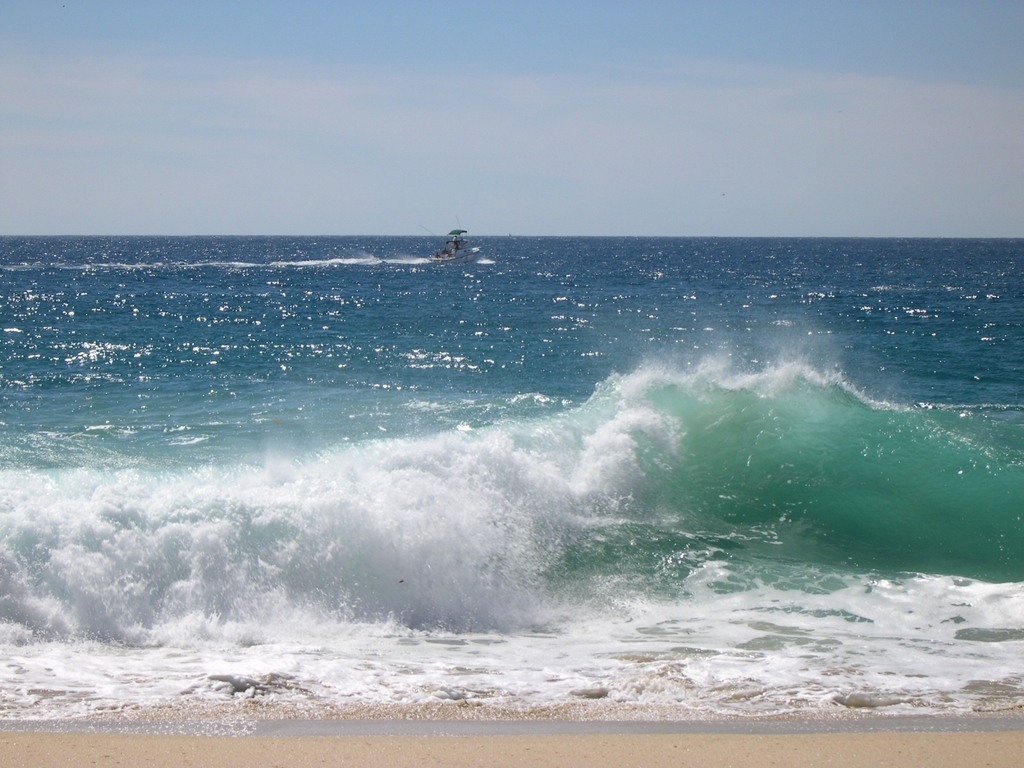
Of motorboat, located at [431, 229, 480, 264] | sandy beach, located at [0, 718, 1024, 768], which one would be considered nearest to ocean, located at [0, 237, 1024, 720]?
sandy beach, located at [0, 718, 1024, 768]

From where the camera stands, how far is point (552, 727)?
5.39m

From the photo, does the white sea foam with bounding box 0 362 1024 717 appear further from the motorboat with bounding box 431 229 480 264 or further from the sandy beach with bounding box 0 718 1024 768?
the motorboat with bounding box 431 229 480 264

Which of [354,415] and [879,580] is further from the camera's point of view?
A: [354,415]

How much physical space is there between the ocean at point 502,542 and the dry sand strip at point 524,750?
0.44 meters

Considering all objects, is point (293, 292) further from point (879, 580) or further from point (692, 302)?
point (879, 580)

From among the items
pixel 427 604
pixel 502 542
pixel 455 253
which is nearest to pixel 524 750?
pixel 427 604

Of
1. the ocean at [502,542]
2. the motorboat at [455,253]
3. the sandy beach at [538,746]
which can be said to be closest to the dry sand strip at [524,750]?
the sandy beach at [538,746]

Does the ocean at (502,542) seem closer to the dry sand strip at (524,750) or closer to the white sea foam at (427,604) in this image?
the white sea foam at (427,604)

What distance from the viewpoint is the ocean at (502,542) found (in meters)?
6.23

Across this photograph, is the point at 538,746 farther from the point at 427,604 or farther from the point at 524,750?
the point at 427,604

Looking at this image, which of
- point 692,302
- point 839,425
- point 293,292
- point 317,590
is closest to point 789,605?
point 317,590

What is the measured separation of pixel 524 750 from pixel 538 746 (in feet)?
0.32

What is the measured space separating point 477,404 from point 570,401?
185cm

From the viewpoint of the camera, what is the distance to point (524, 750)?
5051 mm
